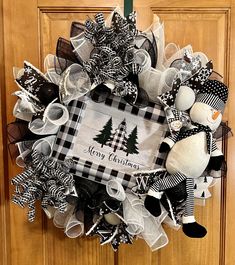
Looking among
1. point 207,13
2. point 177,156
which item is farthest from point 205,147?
point 207,13

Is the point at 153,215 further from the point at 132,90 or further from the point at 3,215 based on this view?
the point at 3,215

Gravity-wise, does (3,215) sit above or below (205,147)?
below

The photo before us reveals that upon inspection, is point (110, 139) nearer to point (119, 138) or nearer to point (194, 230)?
point (119, 138)

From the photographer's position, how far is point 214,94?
1033 millimetres

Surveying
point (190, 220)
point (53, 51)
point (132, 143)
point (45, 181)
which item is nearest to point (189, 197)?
point (190, 220)

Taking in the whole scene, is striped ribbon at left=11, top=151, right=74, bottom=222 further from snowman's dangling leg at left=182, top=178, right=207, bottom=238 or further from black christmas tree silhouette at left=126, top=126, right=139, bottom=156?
snowman's dangling leg at left=182, top=178, right=207, bottom=238

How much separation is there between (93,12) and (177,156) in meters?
0.43

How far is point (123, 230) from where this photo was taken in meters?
1.11

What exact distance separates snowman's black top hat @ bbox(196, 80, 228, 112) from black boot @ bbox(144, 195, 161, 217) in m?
0.24

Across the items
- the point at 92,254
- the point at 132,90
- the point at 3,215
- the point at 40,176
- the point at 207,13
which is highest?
the point at 207,13

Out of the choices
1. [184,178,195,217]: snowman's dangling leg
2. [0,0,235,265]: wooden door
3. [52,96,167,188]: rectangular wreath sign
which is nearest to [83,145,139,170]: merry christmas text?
[52,96,167,188]: rectangular wreath sign

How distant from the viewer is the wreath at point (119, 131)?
1.02m

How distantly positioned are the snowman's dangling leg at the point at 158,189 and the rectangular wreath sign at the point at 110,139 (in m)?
0.06

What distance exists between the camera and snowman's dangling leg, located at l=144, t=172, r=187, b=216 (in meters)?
1.02
